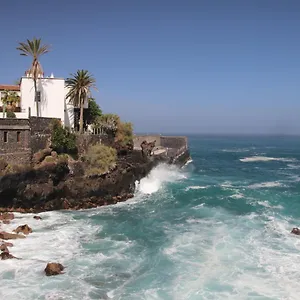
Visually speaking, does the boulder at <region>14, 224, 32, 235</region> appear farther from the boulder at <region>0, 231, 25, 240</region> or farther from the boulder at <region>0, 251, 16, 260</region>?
the boulder at <region>0, 251, 16, 260</region>

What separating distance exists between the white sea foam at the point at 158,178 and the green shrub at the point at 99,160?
706cm

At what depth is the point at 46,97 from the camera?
1884 inches

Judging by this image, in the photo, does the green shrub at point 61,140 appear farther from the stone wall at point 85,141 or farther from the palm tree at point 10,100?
the palm tree at point 10,100

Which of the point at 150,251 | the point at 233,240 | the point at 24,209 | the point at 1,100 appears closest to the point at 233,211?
the point at 233,240

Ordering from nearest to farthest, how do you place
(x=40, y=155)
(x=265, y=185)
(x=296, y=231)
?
(x=296, y=231), (x=40, y=155), (x=265, y=185)

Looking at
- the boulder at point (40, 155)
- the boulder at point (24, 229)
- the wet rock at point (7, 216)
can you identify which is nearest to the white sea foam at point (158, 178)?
the boulder at point (40, 155)

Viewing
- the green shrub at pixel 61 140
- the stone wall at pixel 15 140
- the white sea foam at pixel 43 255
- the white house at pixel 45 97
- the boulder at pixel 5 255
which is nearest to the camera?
the white sea foam at pixel 43 255

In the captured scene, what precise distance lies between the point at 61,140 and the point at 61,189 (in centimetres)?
639

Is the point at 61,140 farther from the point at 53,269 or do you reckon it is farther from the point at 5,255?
the point at 53,269

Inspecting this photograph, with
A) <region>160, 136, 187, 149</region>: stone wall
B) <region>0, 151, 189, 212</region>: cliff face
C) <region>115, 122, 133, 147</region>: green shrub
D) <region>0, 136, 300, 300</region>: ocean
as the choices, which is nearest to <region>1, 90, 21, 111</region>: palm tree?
<region>0, 151, 189, 212</region>: cliff face

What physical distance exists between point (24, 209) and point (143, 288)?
19.6 m

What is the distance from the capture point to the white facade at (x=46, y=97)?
47375 millimetres

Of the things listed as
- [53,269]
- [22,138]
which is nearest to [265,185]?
[22,138]

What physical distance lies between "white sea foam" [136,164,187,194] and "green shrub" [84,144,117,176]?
7.06 meters
